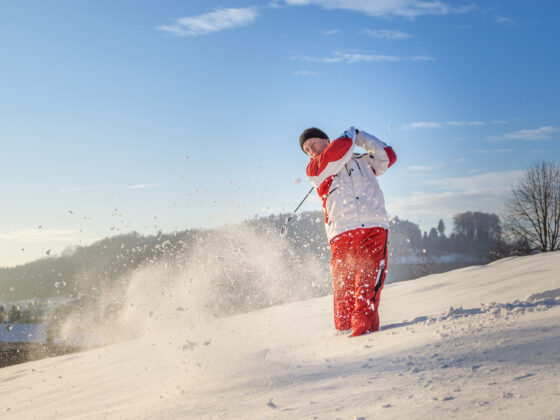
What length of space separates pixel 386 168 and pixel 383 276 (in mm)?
924

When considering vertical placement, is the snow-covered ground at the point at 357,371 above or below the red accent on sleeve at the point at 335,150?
below

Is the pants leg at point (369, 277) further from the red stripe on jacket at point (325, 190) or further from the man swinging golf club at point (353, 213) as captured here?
the red stripe on jacket at point (325, 190)

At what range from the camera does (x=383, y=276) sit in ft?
12.1

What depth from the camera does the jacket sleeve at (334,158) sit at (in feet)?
11.7

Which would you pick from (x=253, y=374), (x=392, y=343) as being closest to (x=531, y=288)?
(x=392, y=343)

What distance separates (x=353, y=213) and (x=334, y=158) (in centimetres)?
49

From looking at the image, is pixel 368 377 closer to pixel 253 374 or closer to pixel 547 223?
pixel 253 374

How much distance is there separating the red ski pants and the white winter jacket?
0.31 ft

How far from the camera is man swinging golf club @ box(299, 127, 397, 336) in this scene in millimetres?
3613

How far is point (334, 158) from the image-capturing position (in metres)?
3.60

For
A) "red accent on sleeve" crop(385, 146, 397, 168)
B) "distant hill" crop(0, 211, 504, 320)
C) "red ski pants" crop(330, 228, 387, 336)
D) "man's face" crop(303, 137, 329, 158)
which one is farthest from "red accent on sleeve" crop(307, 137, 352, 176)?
"distant hill" crop(0, 211, 504, 320)

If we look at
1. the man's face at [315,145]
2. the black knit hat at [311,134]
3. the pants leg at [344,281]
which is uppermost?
the black knit hat at [311,134]

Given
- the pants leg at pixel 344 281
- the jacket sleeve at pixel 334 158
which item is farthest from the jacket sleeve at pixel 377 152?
the pants leg at pixel 344 281

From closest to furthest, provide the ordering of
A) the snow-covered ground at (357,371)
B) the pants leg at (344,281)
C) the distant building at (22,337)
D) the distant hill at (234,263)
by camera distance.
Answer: the snow-covered ground at (357,371) < the pants leg at (344,281) < the distant hill at (234,263) < the distant building at (22,337)
